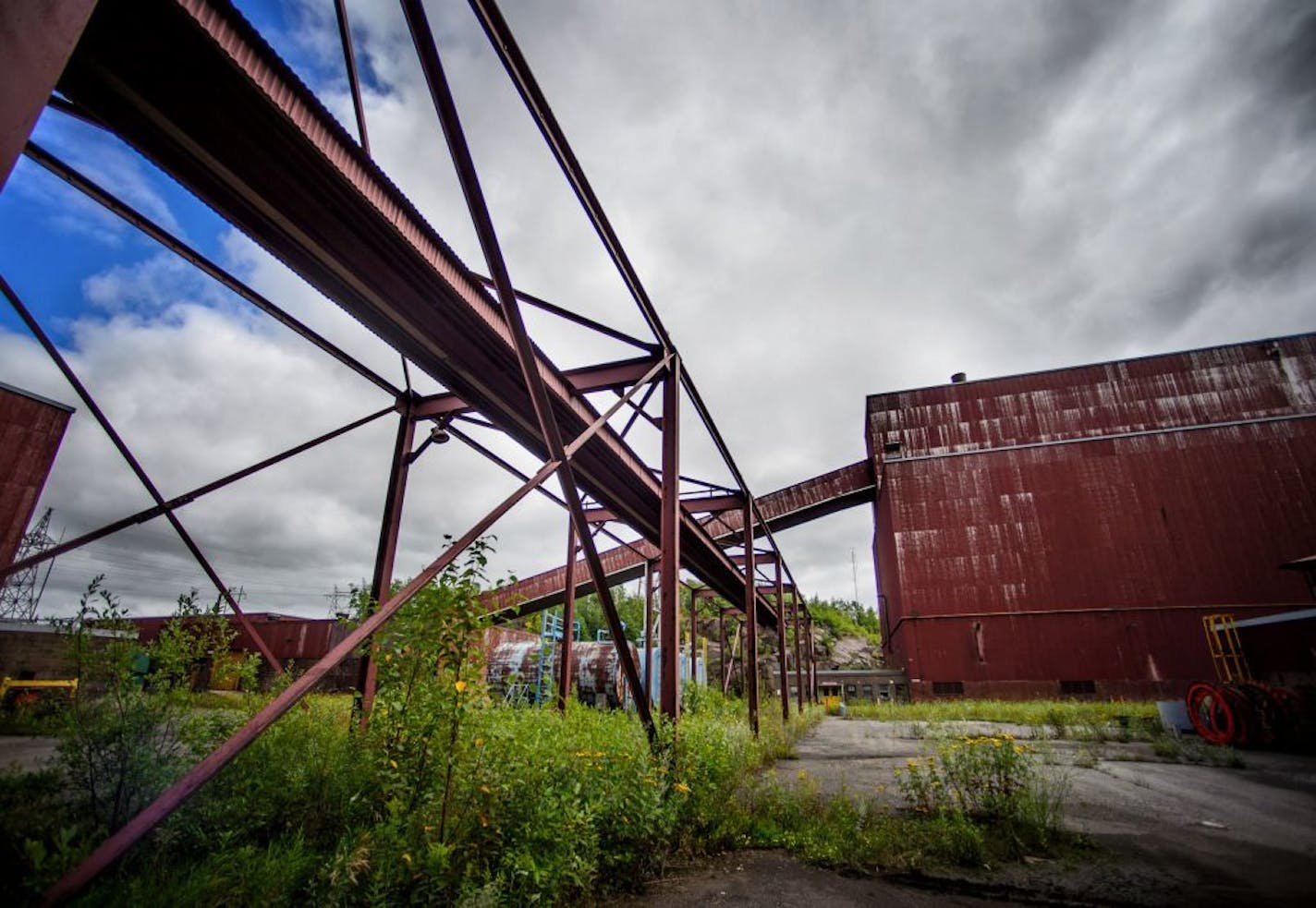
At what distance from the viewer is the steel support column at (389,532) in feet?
17.3

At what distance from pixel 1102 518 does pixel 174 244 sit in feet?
80.2

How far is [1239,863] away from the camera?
3857mm

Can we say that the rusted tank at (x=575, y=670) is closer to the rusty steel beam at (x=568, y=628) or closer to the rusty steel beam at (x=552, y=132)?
the rusty steel beam at (x=568, y=628)

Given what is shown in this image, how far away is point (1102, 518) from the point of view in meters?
18.9

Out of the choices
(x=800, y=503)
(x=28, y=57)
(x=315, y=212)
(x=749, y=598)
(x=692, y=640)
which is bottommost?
(x=692, y=640)

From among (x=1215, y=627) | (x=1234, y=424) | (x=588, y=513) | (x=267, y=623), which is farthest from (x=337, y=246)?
(x=1234, y=424)

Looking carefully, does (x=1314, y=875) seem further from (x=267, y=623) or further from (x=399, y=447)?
(x=267, y=623)

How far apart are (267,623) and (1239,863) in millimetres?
28258

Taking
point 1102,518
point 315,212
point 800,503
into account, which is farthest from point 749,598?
point 1102,518

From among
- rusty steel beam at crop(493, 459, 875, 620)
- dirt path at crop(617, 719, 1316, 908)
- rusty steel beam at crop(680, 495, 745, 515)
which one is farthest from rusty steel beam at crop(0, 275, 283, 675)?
rusty steel beam at crop(493, 459, 875, 620)

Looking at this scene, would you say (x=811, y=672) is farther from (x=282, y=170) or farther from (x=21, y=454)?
(x=21, y=454)

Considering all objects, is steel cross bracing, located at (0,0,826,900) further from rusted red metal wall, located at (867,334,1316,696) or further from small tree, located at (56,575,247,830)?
rusted red metal wall, located at (867,334,1316,696)

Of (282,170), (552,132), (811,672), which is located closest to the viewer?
(282,170)

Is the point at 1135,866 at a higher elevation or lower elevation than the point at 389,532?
lower
